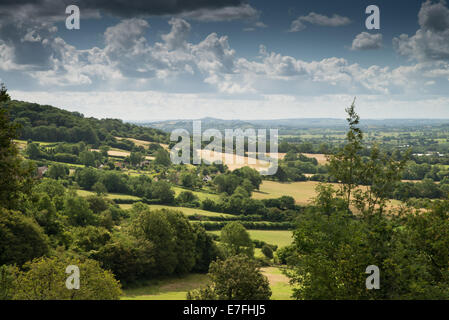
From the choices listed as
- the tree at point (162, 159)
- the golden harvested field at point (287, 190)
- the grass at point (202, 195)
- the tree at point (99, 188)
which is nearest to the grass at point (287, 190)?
the golden harvested field at point (287, 190)

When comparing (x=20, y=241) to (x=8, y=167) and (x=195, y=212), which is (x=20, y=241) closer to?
(x=8, y=167)

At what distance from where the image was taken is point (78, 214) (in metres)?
53.2

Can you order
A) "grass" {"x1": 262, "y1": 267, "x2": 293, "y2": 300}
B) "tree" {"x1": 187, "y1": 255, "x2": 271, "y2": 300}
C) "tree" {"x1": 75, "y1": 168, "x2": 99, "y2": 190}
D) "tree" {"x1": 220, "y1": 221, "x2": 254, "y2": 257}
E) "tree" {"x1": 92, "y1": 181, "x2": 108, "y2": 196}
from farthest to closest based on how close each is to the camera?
"tree" {"x1": 75, "y1": 168, "x2": 99, "y2": 190} < "tree" {"x1": 92, "y1": 181, "x2": 108, "y2": 196} < "tree" {"x1": 220, "y1": 221, "x2": 254, "y2": 257} < "grass" {"x1": 262, "y1": 267, "x2": 293, "y2": 300} < "tree" {"x1": 187, "y1": 255, "x2": 271, "y2": 300}

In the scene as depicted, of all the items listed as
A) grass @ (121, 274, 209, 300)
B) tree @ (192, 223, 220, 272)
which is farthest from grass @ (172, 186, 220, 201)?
grass @ (121, 274, 209, 300)

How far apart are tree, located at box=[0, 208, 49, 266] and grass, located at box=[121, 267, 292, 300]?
27.5ft

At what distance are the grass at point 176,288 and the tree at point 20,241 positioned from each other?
27.5 feet

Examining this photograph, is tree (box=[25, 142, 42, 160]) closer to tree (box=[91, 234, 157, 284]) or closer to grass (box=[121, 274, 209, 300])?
tree (box=[91, 234, 157, 284])

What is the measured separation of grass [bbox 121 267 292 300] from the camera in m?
34.4

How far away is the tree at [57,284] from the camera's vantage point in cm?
1875

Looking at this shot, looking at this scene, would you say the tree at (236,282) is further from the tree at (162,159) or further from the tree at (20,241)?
the tree at (162,159)

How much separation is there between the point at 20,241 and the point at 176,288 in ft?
52.2

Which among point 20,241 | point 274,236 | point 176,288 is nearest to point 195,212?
point 274,236
